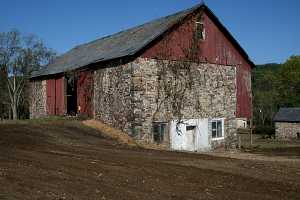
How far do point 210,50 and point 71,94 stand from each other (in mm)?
9833

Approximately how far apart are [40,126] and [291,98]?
63829 millimetres

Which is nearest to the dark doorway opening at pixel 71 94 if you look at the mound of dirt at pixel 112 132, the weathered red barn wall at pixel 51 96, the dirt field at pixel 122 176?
the weathered red barn wall at pixel 51 96

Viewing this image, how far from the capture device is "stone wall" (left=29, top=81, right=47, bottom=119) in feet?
99.0

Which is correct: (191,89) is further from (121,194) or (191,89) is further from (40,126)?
(121,194)

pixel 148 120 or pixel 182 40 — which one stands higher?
pixel 182 40

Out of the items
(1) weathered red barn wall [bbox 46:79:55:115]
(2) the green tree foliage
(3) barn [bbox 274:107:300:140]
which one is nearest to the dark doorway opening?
(1) weathered red barn wall [bbox 46:79:55:115]

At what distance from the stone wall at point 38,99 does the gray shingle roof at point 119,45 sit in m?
0.85

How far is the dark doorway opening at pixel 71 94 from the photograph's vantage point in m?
26.8

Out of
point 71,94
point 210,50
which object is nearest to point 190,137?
point 210,50

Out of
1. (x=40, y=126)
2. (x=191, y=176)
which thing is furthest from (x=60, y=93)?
(x=191, y=176)

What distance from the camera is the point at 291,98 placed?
76.8 metres

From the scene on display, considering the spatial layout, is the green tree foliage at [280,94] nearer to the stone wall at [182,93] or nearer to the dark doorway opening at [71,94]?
the stone wall at [182,93]

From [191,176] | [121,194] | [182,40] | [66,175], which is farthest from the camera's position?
[182,40]

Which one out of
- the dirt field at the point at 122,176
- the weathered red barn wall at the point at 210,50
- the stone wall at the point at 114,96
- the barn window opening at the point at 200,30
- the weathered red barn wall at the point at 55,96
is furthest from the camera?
the weathered red barn wall at the point at 55,96
